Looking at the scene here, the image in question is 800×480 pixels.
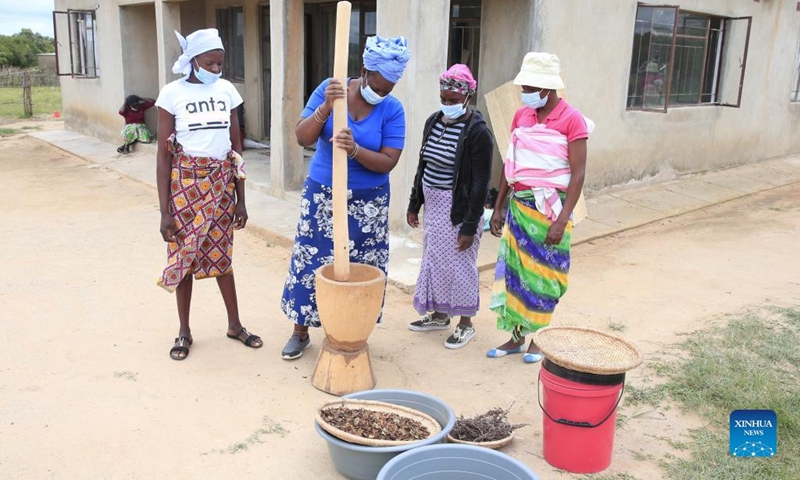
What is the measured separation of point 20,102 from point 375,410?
1992 centimetres

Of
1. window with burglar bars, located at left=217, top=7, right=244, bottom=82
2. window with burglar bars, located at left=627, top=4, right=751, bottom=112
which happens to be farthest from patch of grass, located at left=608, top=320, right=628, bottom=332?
window with burglar bars, located at left=217, top=7, right=244, bottom=82

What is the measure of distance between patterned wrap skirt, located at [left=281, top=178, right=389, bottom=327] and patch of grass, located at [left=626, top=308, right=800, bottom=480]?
5.28 ft

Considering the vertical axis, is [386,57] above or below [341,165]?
above

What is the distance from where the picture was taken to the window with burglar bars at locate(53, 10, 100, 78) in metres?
11.6

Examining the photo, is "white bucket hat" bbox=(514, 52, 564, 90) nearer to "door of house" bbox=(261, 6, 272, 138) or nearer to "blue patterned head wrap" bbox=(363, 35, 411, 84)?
"blue patterned head wrap" bbox=(363, 35, 411, 84)

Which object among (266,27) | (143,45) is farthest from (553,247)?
(143,45)

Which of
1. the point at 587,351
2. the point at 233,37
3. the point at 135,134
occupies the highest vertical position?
the point at 233,37

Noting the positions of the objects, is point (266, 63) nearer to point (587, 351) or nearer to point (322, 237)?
point (322, 237)

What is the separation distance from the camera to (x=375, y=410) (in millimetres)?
2959

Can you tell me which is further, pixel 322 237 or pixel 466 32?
pixel 466 32

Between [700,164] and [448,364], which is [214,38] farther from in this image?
[700,164]

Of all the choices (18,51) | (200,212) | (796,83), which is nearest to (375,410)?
(200,212)

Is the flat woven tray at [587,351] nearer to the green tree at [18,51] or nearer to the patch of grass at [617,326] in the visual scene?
the patch of grass at [617,326]

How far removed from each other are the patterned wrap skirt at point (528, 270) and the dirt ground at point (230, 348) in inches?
13.5
